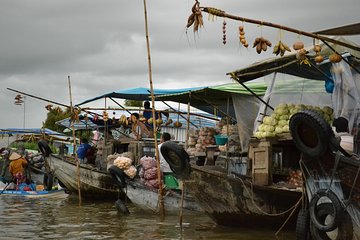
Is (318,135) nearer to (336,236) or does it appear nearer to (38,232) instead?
(336,236)

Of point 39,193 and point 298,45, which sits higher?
point 298,45

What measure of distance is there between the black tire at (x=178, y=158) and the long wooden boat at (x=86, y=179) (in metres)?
4.82

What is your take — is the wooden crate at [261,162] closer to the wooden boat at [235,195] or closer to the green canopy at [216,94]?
the wooden boat at [235,195]

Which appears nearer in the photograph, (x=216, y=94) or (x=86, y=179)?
(x=216, y=94)

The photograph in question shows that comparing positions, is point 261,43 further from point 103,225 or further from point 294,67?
point 103,225

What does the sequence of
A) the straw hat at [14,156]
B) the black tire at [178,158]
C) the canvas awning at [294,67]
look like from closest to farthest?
the canvas awning at [294,67] → the black tire at [178,158] → the straw hat at [14,156]

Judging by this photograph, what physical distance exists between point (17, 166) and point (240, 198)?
35.7ft

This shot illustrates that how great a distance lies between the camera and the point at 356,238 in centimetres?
564

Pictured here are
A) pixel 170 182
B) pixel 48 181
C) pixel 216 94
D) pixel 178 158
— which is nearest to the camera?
pixel 178 158

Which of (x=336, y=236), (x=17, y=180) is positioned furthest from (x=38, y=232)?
(x=17, y=180)

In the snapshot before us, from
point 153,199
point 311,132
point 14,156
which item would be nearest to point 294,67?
point 311,132

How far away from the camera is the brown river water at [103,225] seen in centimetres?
802

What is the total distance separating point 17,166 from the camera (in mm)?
16703

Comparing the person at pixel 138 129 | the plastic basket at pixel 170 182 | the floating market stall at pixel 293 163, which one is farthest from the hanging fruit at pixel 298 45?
the person at pixel 138 129
